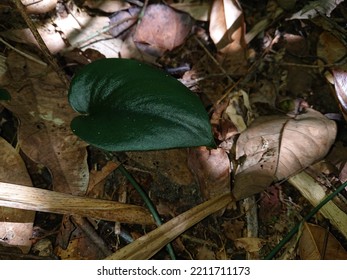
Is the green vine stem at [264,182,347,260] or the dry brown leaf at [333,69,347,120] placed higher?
the dry brown leaf at [333,69,347,120]

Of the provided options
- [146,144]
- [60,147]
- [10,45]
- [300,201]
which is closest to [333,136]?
[300,201]

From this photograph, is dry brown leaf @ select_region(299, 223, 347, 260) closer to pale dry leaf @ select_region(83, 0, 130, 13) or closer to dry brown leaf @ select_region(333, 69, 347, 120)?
dry brown leaf @ select_region(333, 69, 347, 120)

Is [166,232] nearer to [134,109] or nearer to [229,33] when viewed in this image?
[134,109]

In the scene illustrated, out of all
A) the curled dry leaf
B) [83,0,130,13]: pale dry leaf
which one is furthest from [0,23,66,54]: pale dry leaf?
the curled dry leaf

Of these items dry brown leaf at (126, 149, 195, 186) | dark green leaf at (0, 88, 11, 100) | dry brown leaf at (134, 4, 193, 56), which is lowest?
dry brown leaf at (126, 149, 195, 186)

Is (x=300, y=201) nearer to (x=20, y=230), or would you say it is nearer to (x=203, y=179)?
(x=203, y=179)

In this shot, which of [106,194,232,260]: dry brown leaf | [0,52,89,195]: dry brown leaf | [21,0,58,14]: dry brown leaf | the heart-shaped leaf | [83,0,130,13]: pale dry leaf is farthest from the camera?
[83,0,130,13]: pale dry leaf
